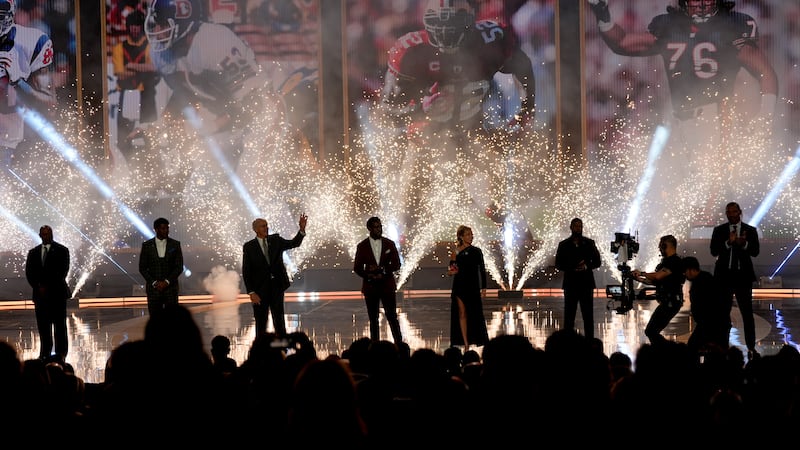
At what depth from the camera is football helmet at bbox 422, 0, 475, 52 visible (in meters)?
23.3

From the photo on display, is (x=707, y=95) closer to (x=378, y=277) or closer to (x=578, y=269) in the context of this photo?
(x=578, y=269)

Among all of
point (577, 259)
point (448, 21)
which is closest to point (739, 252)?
point (577, 259)

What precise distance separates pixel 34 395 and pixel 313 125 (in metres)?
21.7

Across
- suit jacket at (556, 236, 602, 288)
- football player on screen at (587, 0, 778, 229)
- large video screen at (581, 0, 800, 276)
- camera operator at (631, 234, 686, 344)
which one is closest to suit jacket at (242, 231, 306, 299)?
suit jacket at (556, 236, 602, 288)

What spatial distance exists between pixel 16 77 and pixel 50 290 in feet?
52.4

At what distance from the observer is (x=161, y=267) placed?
9539mm

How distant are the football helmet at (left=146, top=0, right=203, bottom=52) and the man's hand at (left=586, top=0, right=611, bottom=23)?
33.5ft

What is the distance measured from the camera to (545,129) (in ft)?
78.1

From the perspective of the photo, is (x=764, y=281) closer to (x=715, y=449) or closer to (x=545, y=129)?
(x=545, y=129)

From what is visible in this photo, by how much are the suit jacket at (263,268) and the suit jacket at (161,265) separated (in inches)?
28.0

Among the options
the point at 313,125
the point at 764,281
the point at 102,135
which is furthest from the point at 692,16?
the point at 102,135

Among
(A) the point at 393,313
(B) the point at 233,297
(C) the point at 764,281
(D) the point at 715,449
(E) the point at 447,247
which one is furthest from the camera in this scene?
(E) the point at 447,247

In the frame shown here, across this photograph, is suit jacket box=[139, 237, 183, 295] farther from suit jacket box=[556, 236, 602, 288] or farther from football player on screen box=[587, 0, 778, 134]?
football player on screen box=[587, 0, 778, 134]

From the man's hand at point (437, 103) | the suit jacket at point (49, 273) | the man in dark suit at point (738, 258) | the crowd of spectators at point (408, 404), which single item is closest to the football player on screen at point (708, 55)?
the man's hand at point (437, 103)
